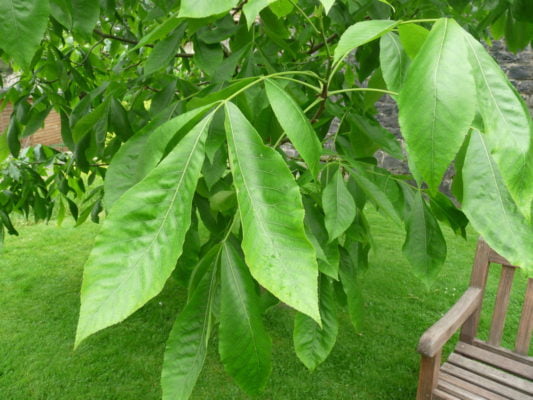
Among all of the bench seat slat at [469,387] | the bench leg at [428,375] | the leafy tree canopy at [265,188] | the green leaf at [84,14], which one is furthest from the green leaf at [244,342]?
the bench seat slat at [469,387]

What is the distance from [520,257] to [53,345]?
3.55 metres

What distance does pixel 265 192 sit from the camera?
0.51 m

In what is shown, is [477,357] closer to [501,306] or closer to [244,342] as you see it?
[501,306]

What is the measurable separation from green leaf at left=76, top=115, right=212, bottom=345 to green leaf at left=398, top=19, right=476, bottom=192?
0.25m

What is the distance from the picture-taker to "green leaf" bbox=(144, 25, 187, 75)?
39.6 inches

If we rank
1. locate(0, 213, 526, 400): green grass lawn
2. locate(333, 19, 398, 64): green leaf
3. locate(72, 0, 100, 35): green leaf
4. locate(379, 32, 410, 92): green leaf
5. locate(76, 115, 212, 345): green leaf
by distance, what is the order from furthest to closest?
locate(0, 213, 526, 400): green grass lawn, locate(72, 0, 100, 35): green leaf, locate(379, 32, 410, 92): green leaf, locate(333, 19, 398, 64): green leaf, locate(76, 115, 212, 345): green leaf

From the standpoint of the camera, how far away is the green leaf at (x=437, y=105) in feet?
1.39

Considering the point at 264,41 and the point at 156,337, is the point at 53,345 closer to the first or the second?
the point at 156,337

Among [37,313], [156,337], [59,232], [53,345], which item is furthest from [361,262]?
[59,232]

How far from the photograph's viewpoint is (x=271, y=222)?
0.48m

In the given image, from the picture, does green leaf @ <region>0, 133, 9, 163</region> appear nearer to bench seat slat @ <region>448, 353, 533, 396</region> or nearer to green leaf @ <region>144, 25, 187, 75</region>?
green leaf @ <region>144, 25, 187, 75</region>

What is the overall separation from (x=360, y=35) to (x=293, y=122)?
15cm

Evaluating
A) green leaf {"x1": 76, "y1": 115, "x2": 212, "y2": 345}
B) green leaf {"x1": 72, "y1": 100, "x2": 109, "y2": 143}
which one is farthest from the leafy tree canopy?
green leaf {"x1": 72, "y1": 100, "x2": 109, "y2": 143}

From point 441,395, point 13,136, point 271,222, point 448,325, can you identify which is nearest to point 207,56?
point 271,222
